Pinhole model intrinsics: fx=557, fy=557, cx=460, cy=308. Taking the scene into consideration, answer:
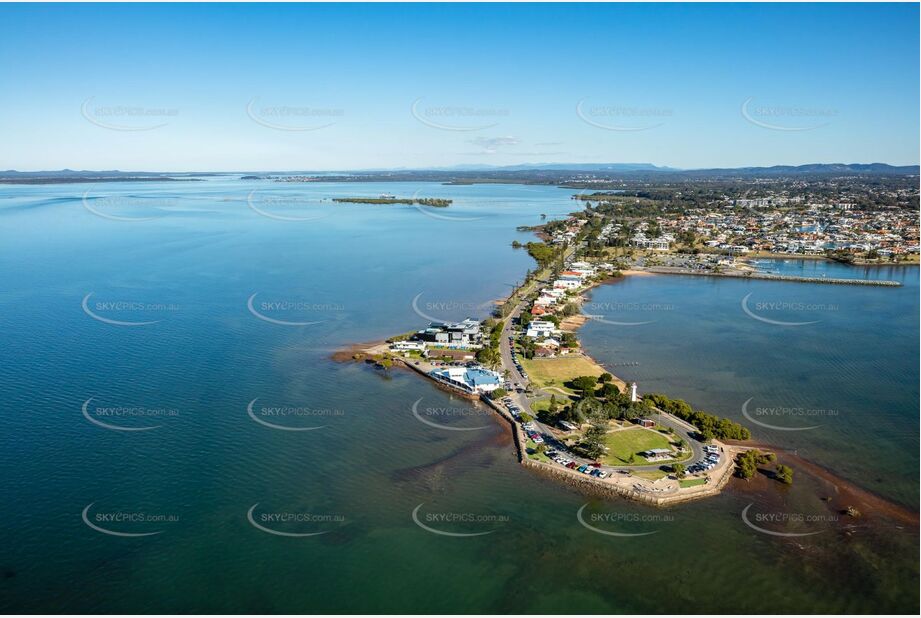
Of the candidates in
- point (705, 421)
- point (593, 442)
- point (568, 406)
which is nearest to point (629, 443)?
point (593, 442)

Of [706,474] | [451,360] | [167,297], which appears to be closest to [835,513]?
[706,474]

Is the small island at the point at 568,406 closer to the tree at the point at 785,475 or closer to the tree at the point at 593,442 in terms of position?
the tree at the point at 593,442

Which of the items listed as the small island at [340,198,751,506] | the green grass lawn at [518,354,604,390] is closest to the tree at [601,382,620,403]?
the small island at [340,198,751,506]

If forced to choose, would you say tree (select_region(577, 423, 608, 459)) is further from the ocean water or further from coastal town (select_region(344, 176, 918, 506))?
the ocean water

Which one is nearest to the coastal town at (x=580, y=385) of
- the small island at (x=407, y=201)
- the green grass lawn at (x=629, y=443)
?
the green grass lawn at (x=629, y=443)

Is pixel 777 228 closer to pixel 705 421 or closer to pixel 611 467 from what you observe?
pixel 705 421

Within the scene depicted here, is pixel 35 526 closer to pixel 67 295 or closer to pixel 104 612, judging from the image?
pixel 104 612
